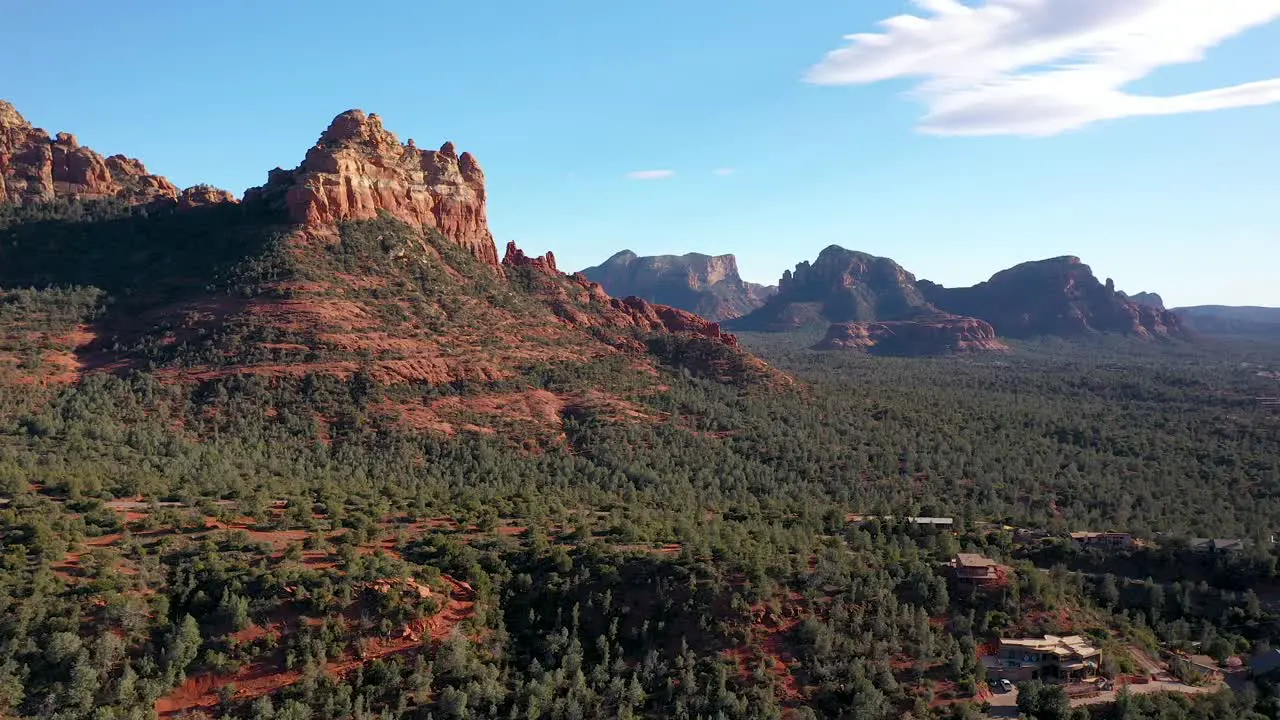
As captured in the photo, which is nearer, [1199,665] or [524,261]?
[1199,665]

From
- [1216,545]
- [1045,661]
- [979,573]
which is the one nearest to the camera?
[1045,661]

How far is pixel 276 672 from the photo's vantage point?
34156 mm

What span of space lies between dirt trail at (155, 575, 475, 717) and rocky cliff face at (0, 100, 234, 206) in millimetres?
88690

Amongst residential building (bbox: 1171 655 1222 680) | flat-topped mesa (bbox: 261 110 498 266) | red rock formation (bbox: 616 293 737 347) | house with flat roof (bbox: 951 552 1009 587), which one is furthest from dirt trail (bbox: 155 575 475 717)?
red rock formation (bbox: 616 293 737 347)

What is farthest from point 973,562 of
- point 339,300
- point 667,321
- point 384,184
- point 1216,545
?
point 667,321

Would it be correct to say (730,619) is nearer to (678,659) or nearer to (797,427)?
(678,659)

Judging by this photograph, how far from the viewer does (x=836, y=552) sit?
4556 centimetres

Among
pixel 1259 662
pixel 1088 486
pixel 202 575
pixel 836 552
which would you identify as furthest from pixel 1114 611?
pixel 202 575

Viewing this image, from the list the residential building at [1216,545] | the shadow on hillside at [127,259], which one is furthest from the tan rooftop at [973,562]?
the shadow on hillside at [127,259]

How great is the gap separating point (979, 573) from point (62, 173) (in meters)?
117

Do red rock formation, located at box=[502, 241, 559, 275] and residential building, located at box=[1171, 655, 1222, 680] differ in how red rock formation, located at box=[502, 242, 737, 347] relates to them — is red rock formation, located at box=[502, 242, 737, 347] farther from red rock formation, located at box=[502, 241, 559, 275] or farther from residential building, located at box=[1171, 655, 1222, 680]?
residential building, located at box=[1171, 655, 1222, 680]

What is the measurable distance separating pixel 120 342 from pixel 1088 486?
97409 millimetres

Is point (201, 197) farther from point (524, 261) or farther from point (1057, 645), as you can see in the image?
point (1057, 645)

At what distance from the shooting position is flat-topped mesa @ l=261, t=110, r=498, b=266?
94.4 metres
